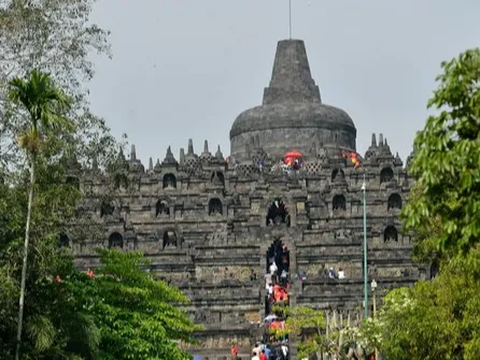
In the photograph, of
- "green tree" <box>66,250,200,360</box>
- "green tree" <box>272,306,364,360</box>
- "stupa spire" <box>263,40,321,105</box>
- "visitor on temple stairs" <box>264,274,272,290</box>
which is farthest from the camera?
"stupa spire" <box>263,40,321,105</box>

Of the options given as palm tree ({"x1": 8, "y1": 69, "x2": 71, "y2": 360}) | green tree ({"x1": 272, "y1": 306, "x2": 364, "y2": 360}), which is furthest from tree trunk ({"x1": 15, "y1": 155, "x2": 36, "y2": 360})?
green tree ({"x1": 272, "y1": 306, "x2": 364, "y2": 360})

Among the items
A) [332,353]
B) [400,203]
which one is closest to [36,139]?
[332,353]

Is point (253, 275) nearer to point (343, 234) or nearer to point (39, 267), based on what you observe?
point (343, 234)

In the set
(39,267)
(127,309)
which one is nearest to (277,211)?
(127,309)

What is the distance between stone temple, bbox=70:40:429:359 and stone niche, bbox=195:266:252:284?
0.06 meters

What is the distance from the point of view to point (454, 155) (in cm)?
1325

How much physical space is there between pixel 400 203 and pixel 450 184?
52.2 m

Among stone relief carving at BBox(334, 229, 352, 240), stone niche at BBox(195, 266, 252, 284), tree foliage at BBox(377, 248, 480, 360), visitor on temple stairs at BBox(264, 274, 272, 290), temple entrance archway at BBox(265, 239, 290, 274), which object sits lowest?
tree foliage at BBox(377, 248, 480, 360)

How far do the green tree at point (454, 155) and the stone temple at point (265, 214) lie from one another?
29.0 metres

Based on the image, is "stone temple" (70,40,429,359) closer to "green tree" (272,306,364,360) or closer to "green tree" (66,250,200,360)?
"green tree" (272,306,364,360)

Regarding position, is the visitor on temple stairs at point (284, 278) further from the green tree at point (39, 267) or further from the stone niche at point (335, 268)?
the green tree at point (39, 267)

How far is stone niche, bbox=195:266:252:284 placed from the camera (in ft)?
179

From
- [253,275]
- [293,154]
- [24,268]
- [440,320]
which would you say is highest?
[293,154]

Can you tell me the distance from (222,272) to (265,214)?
22.4 ft
